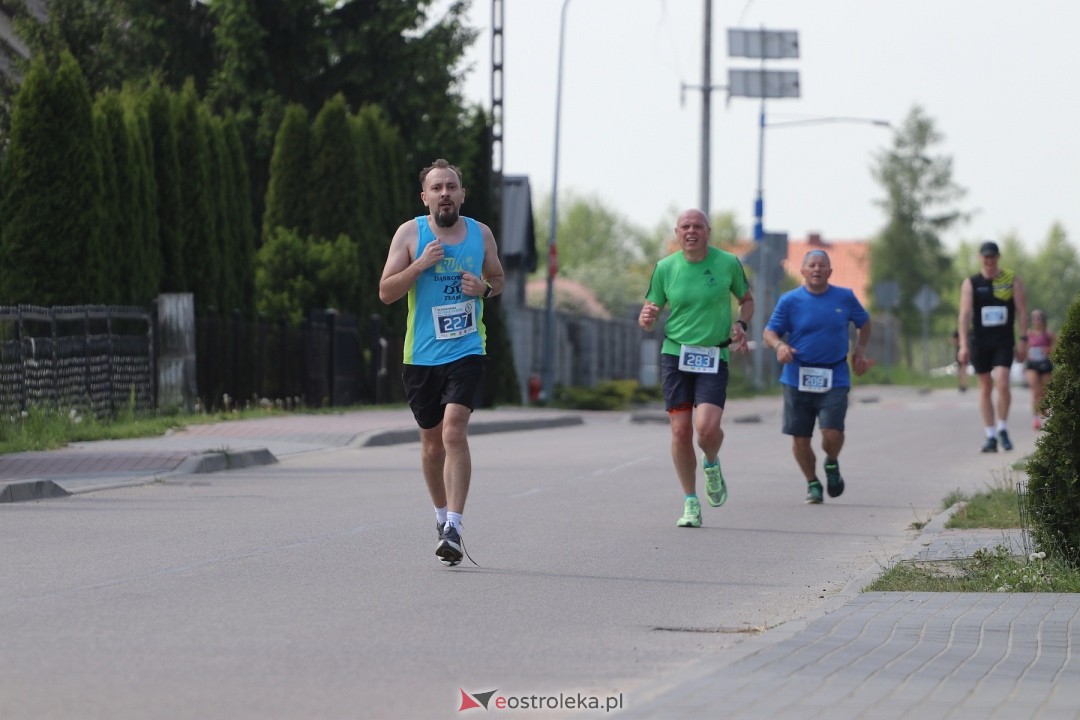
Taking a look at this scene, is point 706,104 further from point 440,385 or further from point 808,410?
point 440,385

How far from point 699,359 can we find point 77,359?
11.6 metres

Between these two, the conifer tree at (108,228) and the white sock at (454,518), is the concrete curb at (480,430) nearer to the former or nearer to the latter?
the conifer tree at (108,228)

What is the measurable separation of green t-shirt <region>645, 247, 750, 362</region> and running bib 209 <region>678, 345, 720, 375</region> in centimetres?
4

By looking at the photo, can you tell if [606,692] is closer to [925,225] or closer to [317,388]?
[317,388]

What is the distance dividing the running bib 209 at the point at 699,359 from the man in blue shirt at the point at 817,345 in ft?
5.59

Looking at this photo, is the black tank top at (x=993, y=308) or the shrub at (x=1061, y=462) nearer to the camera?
the shrub at (x=1061, y=462)

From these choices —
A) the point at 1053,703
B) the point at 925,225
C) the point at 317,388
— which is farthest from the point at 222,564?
the point at 925,225

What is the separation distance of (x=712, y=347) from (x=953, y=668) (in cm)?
635

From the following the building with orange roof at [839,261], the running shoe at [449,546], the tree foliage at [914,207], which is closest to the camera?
the running shoe at [449,546]

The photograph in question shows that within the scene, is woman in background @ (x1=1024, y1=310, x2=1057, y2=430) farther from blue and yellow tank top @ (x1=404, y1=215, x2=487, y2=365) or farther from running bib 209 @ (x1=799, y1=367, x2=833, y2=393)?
blue and yellow tank top @ (x1=404, y1=215, x2=487, y2=365)

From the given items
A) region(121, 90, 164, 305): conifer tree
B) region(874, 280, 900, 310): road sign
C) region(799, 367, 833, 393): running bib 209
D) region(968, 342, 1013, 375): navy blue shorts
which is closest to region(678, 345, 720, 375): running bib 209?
region(799, 367, 833, 393): running bib 209

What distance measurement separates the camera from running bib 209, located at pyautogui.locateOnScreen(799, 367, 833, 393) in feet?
47.7

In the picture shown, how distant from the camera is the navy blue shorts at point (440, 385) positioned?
10.0 metres

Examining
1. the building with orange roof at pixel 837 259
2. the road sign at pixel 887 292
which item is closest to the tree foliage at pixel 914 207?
the building with orange roof at pixel 837 259
